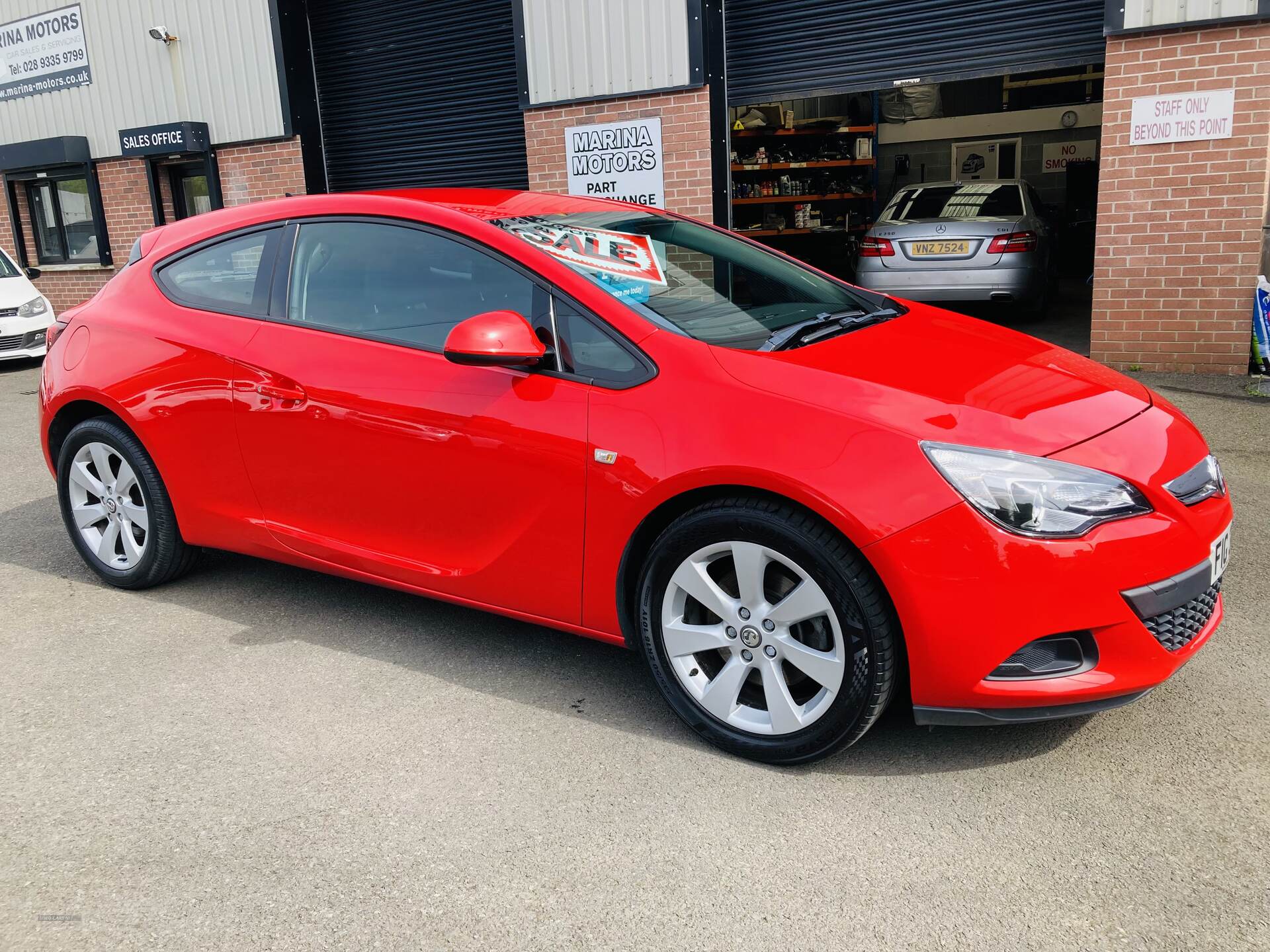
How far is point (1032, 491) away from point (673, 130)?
8.30 metres

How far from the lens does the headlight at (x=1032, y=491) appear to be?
2596 mm

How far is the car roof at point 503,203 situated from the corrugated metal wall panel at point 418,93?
8.30 metres

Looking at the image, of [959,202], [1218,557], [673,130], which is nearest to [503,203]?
[1218,557]

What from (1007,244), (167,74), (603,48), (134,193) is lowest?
(1007,244)

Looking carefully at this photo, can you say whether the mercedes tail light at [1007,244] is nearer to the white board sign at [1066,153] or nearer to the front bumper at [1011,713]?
the front bumper at [1011,713]

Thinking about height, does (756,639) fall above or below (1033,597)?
below

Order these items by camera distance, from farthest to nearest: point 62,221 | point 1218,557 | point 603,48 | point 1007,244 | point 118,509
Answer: point 62,221 → point 1007,244 → point 603,48 → point 118,509 → point 1218,557

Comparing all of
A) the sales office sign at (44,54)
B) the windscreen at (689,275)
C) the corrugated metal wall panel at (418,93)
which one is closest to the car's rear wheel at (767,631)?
the windscreen at (689,275)

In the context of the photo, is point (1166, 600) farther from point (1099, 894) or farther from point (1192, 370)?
point (1192, 370)

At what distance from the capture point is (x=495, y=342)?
307 cm

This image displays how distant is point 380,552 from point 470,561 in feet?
1.30

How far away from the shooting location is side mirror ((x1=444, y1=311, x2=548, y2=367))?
307 centimetres

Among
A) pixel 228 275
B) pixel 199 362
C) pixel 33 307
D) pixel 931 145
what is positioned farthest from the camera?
pixel 931 145

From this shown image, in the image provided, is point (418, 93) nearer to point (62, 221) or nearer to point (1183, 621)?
point (62, 221)
